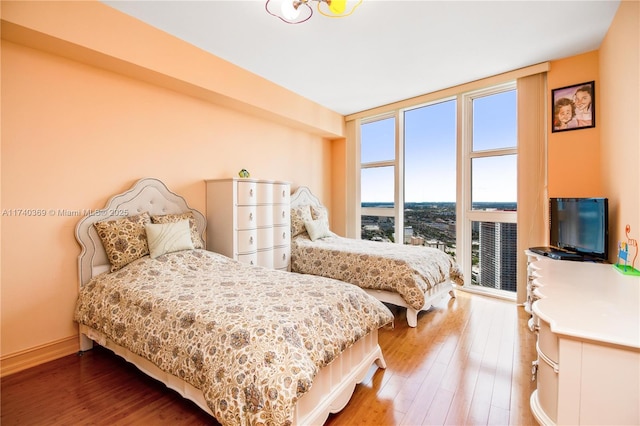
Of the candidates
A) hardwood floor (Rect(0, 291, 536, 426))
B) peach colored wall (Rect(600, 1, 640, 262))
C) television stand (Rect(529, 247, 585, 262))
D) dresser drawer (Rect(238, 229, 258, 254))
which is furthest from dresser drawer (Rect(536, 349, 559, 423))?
dresser drawer (Rect(238, 229, 258, 254))

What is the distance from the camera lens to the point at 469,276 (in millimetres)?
3770

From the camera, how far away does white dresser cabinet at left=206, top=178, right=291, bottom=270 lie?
2.99 metres

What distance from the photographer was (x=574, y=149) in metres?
2.88

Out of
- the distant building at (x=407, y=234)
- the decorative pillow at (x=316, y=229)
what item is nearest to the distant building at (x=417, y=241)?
the distant building at (x=407, y=234)

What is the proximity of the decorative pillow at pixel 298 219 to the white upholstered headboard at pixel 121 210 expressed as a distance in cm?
129

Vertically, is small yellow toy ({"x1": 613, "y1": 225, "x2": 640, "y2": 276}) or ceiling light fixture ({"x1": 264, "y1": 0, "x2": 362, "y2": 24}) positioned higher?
ceiling light fixture ({"x1": 264, "y1": 0, "x2": 362, "y2": 24})

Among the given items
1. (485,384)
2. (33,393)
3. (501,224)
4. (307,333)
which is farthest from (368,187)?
(33,393)

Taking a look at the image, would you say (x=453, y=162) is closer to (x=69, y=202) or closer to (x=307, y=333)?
(x=307, y=333)

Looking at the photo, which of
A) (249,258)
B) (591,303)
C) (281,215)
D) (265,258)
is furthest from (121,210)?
(591,303)

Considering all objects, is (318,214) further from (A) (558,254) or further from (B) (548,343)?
(B) (548,343)

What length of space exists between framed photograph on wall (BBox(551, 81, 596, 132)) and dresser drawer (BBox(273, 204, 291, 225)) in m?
3.10

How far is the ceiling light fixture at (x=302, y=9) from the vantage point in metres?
1.79

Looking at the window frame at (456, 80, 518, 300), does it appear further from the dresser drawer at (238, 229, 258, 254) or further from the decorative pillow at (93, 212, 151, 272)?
the decorative pillow at (93, 212, 151, 272)

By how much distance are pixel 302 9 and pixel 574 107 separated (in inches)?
113
